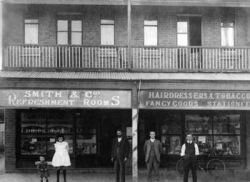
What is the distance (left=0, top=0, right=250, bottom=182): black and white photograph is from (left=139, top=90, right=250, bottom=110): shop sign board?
2.35ft

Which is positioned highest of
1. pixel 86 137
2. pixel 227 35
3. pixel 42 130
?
pixel 227 35

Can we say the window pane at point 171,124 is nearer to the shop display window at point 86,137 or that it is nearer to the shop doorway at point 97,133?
the shop doorway at point 97,133

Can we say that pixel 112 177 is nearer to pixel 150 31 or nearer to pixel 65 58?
pixel 65 58

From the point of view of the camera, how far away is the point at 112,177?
1762 centimetres

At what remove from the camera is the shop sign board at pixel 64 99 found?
15531mm

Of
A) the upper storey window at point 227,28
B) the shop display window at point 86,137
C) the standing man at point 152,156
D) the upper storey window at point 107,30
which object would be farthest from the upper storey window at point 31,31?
the upper storey window at point 227,28

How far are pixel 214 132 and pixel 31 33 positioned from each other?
8676 millimetres

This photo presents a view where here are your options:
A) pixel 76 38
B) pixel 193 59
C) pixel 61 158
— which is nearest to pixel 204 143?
pixel 193 59

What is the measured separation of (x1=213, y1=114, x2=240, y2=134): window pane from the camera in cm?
1994

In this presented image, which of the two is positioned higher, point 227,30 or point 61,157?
point 227,30

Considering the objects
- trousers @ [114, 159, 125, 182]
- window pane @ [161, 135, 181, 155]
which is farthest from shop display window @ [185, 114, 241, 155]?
trousers @ [114, 159, 125, 182]

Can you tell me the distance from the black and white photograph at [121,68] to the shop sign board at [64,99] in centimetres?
96

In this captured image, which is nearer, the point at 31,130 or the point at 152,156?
the point at 152,156

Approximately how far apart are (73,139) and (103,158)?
1469 mm
